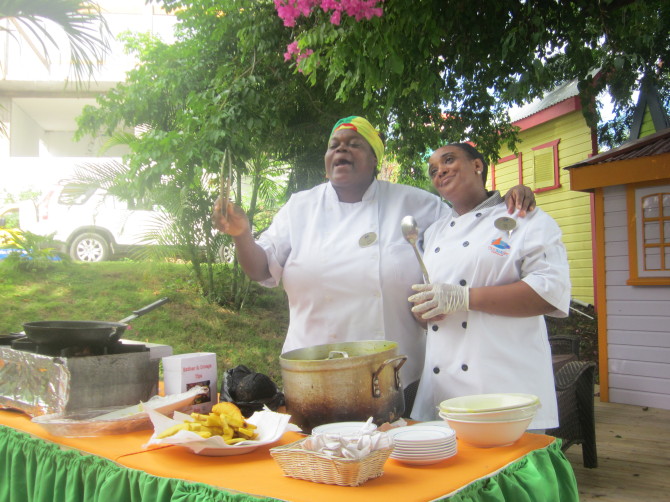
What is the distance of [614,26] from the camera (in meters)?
4.35

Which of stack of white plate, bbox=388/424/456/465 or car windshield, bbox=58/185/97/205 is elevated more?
car windshield, bbox=58/185/97/205

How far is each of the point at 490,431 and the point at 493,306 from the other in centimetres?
Answer: 41

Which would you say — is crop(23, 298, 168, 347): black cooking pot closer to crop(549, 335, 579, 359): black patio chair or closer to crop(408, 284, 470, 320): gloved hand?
crop(408, 284, 470, 320): gloved hand

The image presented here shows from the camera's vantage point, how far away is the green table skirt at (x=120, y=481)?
49.9 inches

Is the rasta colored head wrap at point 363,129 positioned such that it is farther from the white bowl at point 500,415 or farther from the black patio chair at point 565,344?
the black patio chair at point 565,344

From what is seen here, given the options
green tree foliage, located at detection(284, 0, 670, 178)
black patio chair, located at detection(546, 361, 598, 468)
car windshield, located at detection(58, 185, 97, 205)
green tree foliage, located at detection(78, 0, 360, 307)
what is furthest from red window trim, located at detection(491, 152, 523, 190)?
black patio chair, located at detection(546, 361, 598, 468)

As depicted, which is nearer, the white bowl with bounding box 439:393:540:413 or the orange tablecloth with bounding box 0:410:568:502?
the orange tablecloth with bounding box 0:410:568:502

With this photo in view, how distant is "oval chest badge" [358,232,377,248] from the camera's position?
84.9 inches

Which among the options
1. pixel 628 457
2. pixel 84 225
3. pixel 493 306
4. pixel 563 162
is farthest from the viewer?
pixel 563 162

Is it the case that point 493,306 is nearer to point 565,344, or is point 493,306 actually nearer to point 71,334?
point 71,334

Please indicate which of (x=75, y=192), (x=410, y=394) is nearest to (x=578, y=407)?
(x=410, y=394)

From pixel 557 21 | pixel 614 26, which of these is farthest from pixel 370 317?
pixel 614 26

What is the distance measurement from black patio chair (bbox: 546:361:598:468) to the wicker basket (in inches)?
105

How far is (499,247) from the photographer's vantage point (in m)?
1.81
